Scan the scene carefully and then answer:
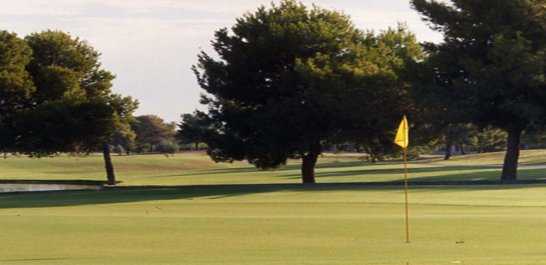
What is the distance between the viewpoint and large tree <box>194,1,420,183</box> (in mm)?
52531

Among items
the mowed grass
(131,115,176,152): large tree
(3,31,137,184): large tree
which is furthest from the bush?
the mowed grass

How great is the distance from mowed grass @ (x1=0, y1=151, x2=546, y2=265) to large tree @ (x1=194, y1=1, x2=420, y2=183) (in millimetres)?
5431

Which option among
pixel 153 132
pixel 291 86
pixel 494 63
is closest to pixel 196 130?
pixel 291 86

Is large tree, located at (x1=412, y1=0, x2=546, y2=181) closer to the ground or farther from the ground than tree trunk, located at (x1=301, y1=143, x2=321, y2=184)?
farther from the ground

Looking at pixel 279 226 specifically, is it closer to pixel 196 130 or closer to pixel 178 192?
pixel 178 192

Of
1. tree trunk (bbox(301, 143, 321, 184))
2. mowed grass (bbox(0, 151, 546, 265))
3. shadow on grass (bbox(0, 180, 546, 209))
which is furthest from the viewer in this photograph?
tree trunk (bbox(301, 143, 321, 184))

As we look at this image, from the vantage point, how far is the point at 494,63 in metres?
51.7

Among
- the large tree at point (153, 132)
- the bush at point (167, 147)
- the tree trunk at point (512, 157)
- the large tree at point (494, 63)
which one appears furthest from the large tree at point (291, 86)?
the large tree at point (153, 132)

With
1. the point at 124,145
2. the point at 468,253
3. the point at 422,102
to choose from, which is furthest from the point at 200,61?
the point at 124,145

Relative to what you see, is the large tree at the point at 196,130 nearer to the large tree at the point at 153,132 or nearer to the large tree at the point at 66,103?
the large tree at the point at 66,103

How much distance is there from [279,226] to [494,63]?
28658mm

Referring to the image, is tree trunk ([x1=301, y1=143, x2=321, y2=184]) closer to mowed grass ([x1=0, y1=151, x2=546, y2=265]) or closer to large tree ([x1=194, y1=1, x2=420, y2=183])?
large tree ([x1=194, y1=1, x2=420, y2=183])

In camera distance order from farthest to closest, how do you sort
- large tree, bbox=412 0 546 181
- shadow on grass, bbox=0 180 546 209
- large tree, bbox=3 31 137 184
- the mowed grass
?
large tree, bbox=3 31 137 184, large tree, bbox=412 0 546 181, shadow on grass, bbox=0 180 546 209, the mowed grass

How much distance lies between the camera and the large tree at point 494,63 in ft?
165
